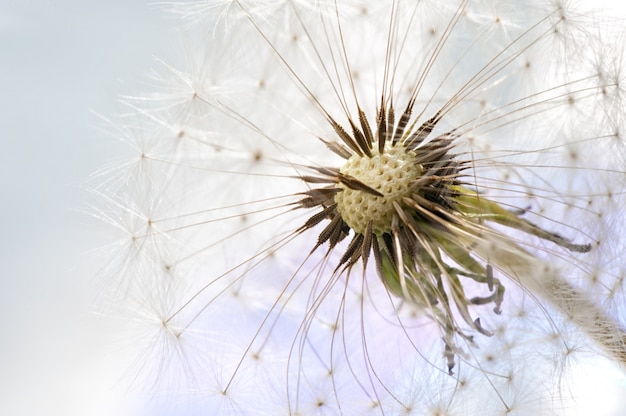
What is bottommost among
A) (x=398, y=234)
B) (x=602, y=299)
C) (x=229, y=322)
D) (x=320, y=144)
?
(x=602, y=299)

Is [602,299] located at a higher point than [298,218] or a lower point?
lower

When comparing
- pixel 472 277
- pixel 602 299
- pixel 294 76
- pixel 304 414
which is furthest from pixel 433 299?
pixel 294 76

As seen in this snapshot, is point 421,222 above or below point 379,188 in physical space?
below

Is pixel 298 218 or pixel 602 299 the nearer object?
pixel 602 299

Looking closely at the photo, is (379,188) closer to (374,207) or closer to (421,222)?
(374,207)

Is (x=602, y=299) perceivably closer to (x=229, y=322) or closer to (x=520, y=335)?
(x=520, y=335)

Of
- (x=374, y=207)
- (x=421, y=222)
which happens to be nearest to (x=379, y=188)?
(x=374, y=207)
